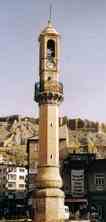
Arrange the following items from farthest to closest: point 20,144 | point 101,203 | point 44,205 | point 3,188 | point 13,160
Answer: point 20,144, point 13,160, point 3,188, point 101,203, point 44,205

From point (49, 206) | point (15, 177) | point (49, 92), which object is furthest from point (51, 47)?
point (15, 177)

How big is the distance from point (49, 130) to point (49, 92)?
342 centimetres

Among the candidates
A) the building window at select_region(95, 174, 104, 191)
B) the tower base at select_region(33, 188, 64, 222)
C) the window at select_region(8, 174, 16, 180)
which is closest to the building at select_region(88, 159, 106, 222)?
the building window at select_region(95, 174, 104, 191)

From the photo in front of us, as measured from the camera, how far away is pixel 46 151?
4559 cm

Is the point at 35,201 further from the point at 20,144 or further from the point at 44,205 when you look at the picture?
the point at 20,144

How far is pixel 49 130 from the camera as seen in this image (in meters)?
46.2

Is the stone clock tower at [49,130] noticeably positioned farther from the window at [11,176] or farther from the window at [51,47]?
the window at [11,176]

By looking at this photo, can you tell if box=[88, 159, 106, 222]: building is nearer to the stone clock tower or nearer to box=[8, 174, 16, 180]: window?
the stone clock tower

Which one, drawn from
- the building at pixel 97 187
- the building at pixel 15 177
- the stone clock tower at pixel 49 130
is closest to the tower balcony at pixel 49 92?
the stone clock tower at pixel 49 130

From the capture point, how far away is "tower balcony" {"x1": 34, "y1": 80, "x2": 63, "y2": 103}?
46.6 metres

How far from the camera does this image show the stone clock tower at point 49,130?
145ft

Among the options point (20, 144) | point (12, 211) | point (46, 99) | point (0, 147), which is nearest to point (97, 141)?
point (20, 144)

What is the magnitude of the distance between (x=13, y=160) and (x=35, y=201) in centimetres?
6157

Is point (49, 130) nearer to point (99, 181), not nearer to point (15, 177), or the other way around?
point (99, 181)
